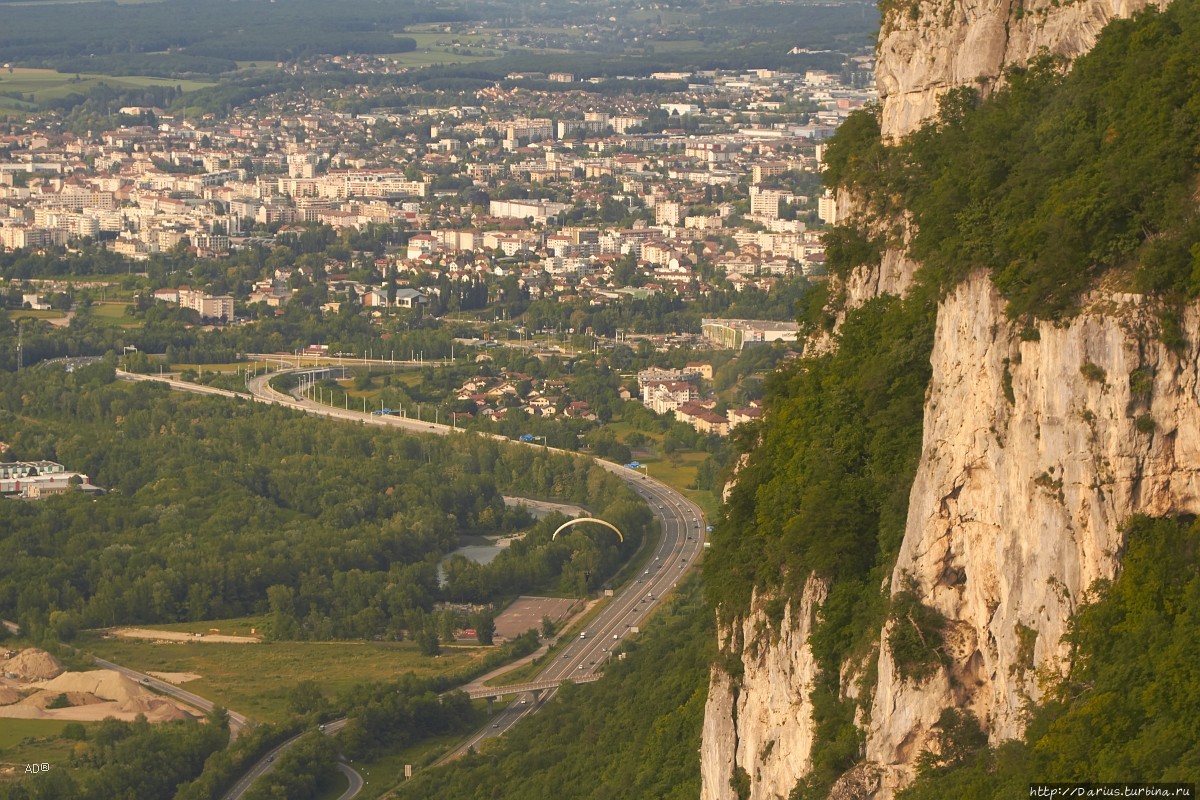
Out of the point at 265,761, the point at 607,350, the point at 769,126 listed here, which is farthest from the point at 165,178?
the point at 265,761

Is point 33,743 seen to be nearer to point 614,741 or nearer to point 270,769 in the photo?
point 270,769

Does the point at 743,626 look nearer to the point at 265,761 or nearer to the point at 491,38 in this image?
the point at 265,761

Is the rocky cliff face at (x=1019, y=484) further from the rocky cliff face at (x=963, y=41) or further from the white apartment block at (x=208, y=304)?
the white apartment block at (x=208, y=304)

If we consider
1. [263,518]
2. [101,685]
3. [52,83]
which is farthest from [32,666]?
[52,83]

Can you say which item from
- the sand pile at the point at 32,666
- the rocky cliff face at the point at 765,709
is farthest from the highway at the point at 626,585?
the rocky cliff face at the point at 765,709

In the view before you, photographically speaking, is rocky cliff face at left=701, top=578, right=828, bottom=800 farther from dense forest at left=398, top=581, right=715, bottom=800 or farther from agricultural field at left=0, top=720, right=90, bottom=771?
agricultural field at left=0, top=720, right=90, bottom=771

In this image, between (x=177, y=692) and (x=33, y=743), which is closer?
(x=33, y=743)

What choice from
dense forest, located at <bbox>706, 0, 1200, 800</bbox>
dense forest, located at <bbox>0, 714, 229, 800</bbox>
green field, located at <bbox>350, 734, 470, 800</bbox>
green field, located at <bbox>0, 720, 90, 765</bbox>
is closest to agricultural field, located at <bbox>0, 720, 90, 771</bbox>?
green field, located at <bbox>0, 720, 90, 765</bbox>
